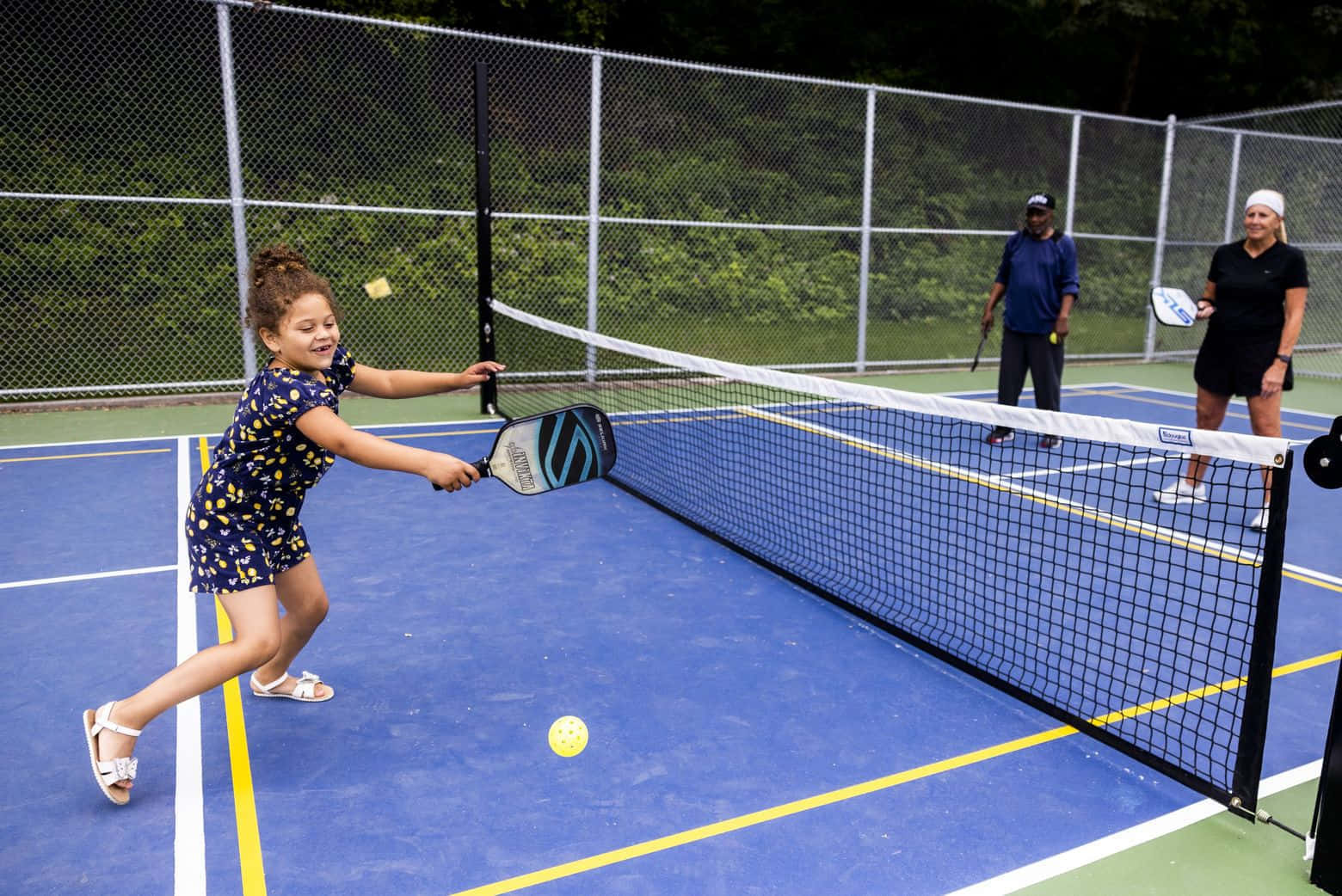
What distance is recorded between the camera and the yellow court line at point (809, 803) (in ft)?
8.52

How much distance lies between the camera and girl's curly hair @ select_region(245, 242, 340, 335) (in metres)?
2.87

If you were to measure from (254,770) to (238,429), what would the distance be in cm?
112

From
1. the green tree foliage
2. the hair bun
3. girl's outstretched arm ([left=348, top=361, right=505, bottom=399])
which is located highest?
the green tree foliage

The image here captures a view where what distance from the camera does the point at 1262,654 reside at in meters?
2.77

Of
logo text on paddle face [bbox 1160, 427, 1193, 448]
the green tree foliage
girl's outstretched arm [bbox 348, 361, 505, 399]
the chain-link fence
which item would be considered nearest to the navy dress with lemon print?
girl's outstretched arm [bbox 348, 361, 505, 399]

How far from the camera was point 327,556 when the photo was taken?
5.14 m

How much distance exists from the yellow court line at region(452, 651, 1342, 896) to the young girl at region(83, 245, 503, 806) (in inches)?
42.4

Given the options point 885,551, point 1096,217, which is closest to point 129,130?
point 885,551

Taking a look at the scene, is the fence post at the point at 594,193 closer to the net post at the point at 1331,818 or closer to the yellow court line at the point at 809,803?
the yellow court line at the point at 809,803

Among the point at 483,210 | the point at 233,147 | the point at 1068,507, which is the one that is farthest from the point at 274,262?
the point at 233,147

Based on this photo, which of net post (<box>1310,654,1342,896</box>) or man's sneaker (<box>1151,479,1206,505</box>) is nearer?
net post (<box>1310,654,1342,896</box>)

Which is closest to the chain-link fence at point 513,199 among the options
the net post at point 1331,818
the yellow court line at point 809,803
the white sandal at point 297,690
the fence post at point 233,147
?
the fence post at point 233,147

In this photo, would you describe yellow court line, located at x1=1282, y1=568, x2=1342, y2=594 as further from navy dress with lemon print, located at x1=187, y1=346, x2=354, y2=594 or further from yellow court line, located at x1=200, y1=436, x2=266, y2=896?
yellow court line, located at x1=200, y1=436, x2=266, y2=896

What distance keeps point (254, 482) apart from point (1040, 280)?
6516mm
